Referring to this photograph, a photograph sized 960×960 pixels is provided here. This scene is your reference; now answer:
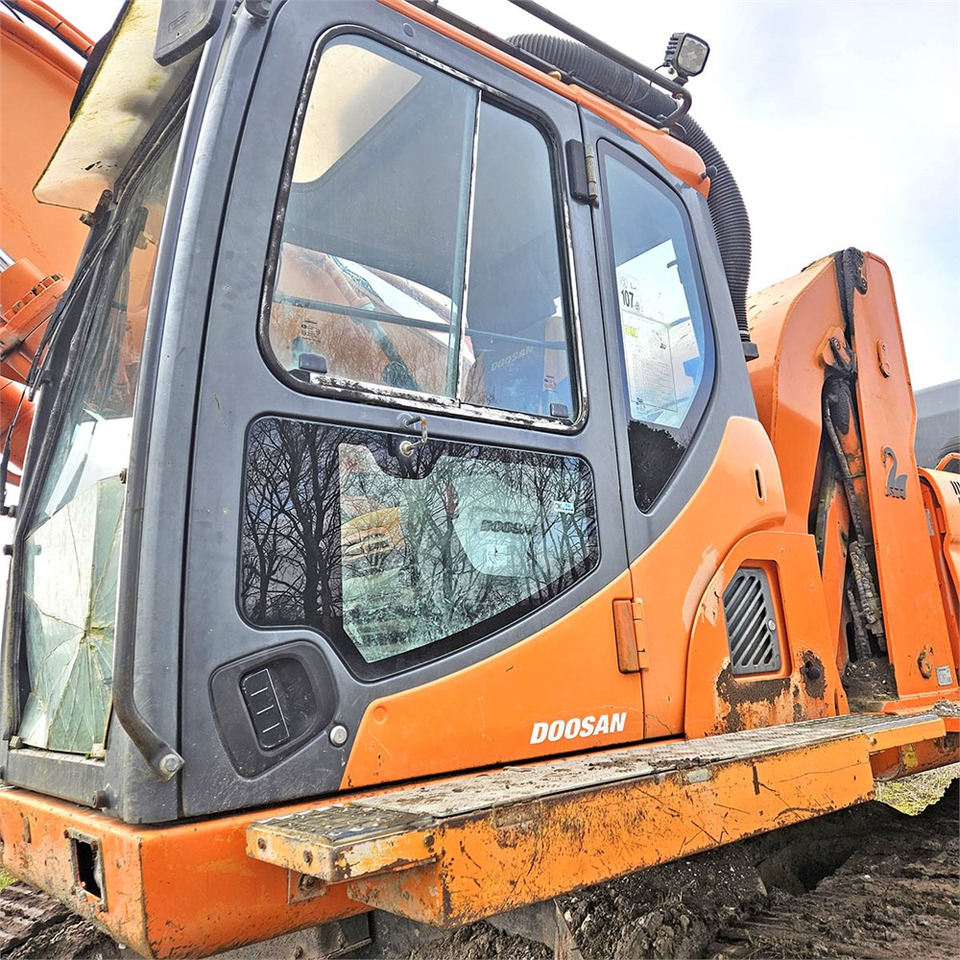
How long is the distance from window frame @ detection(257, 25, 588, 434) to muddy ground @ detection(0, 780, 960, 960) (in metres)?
1.08

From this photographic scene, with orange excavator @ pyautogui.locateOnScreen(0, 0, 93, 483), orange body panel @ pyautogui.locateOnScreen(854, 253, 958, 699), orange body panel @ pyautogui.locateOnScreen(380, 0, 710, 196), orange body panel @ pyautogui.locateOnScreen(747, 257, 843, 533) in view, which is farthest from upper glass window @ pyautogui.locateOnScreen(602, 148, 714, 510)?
orange excavator @ pyautogui.locateOnScreen(0, 0, 93, 483)

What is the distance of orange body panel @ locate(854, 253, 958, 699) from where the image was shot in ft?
11.4

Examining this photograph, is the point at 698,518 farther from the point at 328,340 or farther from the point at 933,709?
the point at 933,709

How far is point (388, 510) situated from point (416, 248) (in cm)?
66

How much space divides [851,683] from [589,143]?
221cm

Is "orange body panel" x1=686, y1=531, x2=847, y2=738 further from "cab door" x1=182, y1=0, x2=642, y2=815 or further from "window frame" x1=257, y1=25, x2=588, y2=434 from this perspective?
"window frame" x1=257, y1=25, x2=588, y2=434

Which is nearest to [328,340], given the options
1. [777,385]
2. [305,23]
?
[305,23]

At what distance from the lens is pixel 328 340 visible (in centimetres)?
190

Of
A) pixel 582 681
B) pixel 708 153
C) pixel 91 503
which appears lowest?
pixel 582 681

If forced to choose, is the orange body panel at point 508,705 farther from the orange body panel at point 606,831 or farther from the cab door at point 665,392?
the orange body panel at point 606,831

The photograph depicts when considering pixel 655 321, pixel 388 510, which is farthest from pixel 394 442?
pixel 655 321

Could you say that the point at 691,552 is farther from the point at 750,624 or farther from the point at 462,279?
the point at 462,279

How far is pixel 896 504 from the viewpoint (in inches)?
143

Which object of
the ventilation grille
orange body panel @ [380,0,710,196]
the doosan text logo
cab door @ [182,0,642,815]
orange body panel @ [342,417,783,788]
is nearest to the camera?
cab door @ [182,0,642,815]
